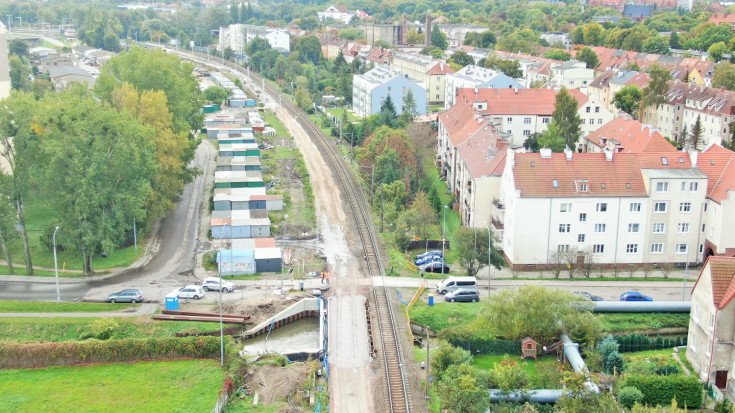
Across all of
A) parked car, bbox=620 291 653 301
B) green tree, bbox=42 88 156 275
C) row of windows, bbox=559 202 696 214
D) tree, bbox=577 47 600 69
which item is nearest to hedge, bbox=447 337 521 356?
parked car, bbox=620 291 653 301

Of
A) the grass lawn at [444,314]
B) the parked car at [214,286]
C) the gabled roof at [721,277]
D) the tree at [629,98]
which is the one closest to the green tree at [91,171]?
the parked car at [214,286]

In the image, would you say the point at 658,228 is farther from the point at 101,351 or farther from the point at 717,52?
the point at 717,52

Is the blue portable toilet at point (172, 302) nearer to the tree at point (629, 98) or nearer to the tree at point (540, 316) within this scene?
the tree at point (540, 316)

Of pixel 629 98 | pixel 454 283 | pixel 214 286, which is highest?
pixel 629 98

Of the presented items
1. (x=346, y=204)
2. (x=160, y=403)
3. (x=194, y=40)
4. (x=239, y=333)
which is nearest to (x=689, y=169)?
(x=346, y=204)

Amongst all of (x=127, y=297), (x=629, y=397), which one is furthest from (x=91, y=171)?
(x=629, y=397)

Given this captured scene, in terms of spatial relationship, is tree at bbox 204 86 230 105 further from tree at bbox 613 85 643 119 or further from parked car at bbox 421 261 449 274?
parked car at bbox 421 261 449 274
